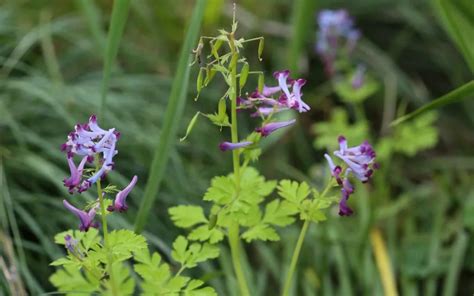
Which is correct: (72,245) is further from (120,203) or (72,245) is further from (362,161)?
A: (362,161)

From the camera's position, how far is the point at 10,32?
7.12 ft

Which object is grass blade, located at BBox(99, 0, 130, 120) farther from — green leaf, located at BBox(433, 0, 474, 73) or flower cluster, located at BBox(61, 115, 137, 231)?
green leaf, located at BBox(433, 0, 474, 73)

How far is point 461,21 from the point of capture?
1332 millimetres

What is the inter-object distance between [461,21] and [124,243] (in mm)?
693

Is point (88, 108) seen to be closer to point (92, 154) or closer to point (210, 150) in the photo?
point (210, 150)

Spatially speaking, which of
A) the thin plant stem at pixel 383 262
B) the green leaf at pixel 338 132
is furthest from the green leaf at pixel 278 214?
the green leaf at pixel 338 132

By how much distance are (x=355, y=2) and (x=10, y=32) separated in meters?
1.18

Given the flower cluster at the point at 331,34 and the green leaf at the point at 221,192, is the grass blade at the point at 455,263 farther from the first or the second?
the green leaf at the point at 221,192

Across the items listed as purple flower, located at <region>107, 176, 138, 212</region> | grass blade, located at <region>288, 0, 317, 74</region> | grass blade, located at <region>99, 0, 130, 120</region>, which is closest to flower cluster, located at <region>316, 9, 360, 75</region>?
grass blade, located at <region>288, 0, 317, 74</region>

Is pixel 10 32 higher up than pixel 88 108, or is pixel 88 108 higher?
pixel 10 32

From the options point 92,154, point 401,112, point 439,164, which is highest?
point 92,154

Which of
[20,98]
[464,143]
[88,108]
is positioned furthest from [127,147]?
[464,143]

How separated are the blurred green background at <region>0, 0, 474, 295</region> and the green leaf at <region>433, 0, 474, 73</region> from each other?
2 centimetres

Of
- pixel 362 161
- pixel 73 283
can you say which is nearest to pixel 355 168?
pixel 362 161
